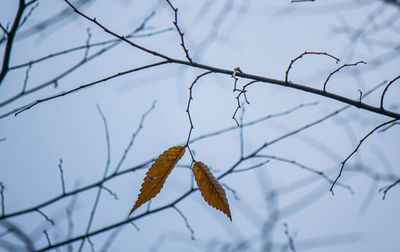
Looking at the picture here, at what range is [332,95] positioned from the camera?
87cm

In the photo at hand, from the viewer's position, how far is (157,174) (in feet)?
2.98

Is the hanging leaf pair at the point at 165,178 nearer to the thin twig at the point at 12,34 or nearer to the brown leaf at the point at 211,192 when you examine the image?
the brown leaf at the point at 211,192

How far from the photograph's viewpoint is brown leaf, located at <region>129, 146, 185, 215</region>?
888 mm

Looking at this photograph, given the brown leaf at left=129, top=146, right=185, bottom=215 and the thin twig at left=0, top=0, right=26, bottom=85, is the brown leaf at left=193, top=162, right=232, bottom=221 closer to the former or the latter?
the brown leaf at left=129, top=146, right=185, bottom=215

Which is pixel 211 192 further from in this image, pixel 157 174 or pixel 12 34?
pixel 12 34

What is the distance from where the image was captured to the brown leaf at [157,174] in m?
0.89

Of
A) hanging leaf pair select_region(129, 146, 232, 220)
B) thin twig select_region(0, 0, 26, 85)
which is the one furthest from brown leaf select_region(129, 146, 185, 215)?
thin twig select_region(0, 0, 26, 85)

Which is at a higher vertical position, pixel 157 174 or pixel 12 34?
pixel 12 34

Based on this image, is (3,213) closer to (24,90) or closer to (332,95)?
(24,90)

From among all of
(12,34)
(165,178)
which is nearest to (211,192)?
(165,178)

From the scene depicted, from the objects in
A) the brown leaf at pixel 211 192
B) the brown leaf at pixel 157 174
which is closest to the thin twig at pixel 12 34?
the brown leaf at pixel 157 174

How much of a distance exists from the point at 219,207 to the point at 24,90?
1267 millimetres

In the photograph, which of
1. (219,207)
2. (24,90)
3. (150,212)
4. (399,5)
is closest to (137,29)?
(24,90)

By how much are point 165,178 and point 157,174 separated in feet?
0.09
